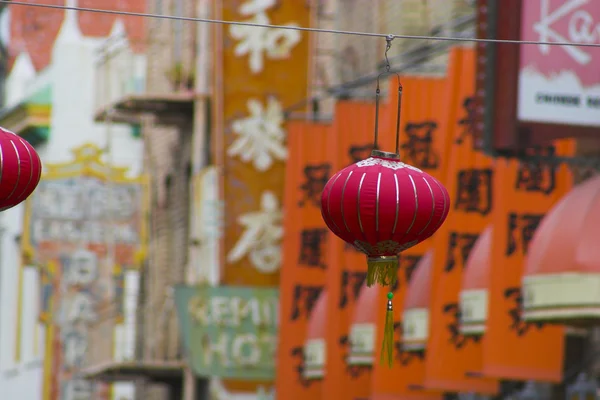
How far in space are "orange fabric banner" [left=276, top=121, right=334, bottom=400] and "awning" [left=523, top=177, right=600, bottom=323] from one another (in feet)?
29.6

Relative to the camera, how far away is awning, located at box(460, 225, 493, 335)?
2250 centimetres

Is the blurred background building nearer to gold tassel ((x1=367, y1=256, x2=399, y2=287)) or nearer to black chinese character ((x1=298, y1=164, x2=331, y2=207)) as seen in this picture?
black chinese character ((x1=298, y1=164, x2=331, y2=207))

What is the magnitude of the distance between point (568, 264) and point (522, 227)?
210 cm

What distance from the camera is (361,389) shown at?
27094mm

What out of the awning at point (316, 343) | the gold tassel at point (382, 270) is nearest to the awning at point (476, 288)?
the awning at point (316, 343)

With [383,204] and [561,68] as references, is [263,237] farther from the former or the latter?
[383,204]

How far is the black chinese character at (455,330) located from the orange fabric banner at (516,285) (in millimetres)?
1061

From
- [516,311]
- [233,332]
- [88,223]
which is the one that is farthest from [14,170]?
[88,223]

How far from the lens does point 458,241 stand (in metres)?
23.7

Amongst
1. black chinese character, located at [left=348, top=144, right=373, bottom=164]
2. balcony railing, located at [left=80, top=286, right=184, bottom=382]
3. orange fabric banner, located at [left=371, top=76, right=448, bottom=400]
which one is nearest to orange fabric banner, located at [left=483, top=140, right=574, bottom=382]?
orange fabric banner, located at [left=371, top=76, right=448, bottom=400]

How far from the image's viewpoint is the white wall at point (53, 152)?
2056 inches

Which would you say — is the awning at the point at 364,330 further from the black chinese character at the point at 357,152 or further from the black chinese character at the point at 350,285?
the black chinese character at the point at 357,152

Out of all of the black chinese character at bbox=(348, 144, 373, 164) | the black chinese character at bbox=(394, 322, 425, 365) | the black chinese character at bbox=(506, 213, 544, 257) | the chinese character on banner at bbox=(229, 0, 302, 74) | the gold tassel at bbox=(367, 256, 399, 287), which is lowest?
the black chinese character at bbox=(394, 322, 425, 365)

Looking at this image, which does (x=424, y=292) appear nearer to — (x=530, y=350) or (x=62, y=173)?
(x=530, y=350)
